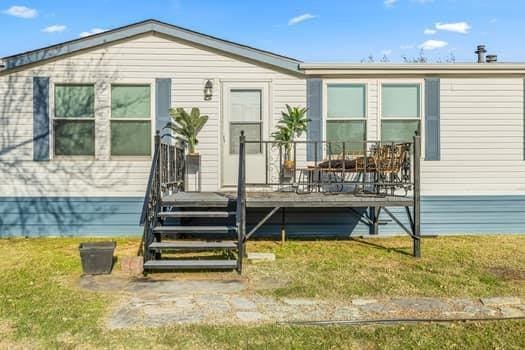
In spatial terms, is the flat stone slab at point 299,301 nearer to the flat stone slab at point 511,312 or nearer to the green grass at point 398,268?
the green grass at point 398,268

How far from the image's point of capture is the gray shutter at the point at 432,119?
24.7ft

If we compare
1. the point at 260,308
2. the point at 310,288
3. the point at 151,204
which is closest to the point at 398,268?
the point at 310,288

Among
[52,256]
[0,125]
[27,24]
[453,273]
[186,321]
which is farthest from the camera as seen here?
[27,24]

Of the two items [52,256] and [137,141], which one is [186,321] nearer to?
[52,256]

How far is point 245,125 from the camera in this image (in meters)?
7.48

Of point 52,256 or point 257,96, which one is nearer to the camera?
point 52,256

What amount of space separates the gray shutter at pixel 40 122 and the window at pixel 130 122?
109 cm

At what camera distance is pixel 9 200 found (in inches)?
287

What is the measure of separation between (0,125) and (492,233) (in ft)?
28.5

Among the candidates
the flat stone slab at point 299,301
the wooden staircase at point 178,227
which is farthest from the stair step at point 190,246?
the flat stone slab at point 299,301

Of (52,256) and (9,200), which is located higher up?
(9,200)

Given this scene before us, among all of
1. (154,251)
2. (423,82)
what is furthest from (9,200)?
(423,82)

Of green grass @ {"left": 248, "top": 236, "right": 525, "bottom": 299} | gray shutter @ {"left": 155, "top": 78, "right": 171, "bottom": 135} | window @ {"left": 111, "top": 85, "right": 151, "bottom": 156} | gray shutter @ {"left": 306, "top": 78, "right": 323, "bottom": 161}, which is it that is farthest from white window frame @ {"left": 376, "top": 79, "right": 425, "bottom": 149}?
window @ {"left": 111, "top": 85, "right": 151, "bottom": 156}

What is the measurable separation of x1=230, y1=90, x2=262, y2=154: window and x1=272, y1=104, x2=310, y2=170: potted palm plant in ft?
1.16
